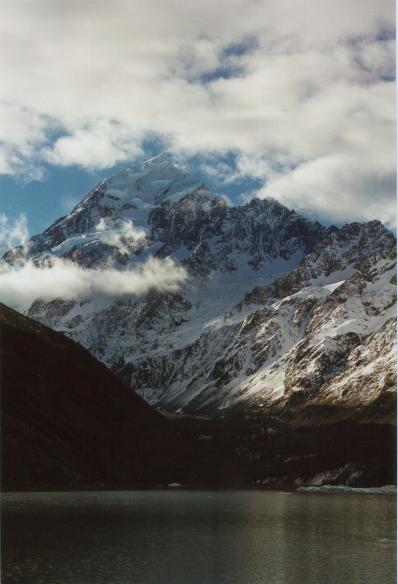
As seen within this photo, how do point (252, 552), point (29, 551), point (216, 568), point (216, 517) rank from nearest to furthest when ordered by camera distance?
point (216, 568) < point (29, 551) < point (252, 552) < point (216, 517)

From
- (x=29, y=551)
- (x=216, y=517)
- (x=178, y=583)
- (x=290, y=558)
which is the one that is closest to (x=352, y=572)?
(x=290, y=558)

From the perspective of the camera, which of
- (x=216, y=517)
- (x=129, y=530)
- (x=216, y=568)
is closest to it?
(x=216, y=568)

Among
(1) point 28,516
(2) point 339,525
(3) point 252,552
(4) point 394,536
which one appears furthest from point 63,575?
(2) point 339,525

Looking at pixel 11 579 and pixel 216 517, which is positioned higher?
pixel 216 517

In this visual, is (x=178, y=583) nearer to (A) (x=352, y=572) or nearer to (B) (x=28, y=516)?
(A) (x=352, y=572)

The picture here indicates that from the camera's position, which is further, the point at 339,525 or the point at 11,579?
the point at 339,525

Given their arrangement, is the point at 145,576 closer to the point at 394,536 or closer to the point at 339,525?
the point at 394,536
